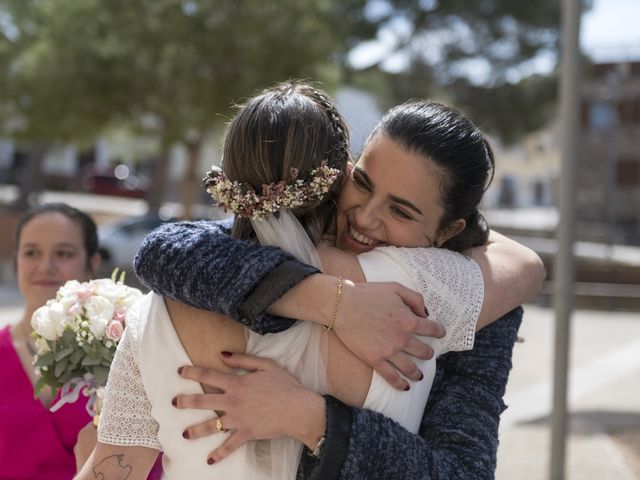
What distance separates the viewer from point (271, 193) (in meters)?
1.61

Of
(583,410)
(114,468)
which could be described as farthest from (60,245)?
(583,410)

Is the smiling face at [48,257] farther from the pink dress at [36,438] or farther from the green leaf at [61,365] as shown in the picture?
the green leaf at [61,365]

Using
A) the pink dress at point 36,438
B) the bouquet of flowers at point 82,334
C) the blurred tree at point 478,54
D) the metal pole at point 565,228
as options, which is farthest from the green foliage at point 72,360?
the blurred tree at point 478,54

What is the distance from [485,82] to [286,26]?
11.7m

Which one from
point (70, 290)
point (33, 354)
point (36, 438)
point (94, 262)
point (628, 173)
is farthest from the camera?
point (628, 173)

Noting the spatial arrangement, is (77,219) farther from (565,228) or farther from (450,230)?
(565,228)

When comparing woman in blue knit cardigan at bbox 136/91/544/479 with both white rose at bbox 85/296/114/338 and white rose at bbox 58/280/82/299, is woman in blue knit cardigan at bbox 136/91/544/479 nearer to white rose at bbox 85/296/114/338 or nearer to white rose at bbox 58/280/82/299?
white rose at bbox 85/296/114/338

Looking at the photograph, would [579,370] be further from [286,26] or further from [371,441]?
[371,441]

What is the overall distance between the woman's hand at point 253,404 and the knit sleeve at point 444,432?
42mm

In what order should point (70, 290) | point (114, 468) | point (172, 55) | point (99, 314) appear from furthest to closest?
point (172, 55), point (70, 290), point (99, 314), point (114, 468)

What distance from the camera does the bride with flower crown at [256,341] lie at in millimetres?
1618

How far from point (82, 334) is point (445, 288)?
1.09m

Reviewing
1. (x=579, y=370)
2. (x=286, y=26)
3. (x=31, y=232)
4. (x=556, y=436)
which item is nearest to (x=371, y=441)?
(x=31, y=232)

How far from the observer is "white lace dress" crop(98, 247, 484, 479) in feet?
5.32
